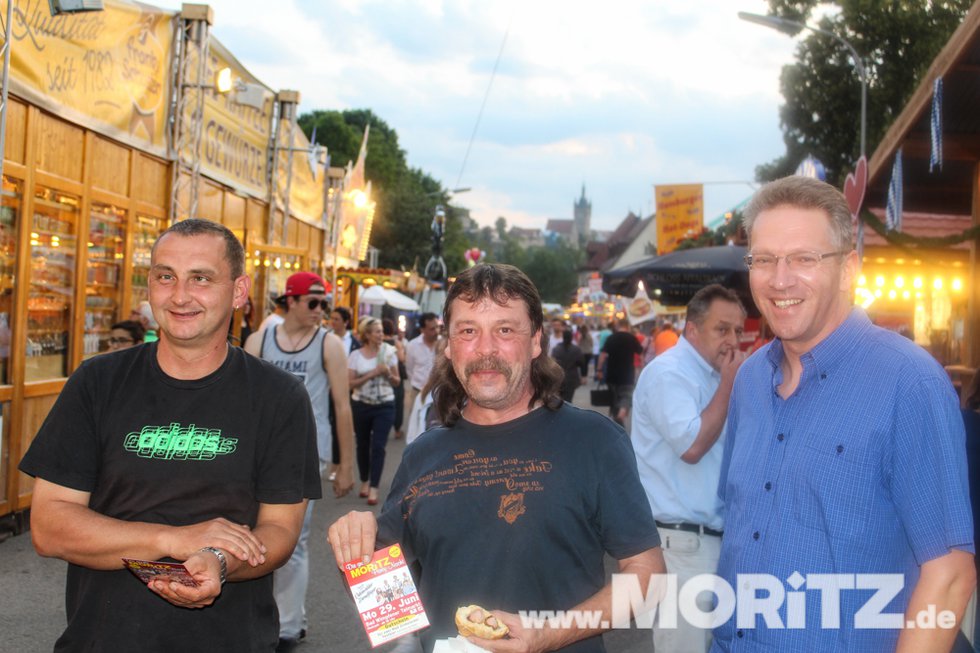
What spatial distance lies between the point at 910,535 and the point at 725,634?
671 mm

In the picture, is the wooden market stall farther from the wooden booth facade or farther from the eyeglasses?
the wooden booth facade

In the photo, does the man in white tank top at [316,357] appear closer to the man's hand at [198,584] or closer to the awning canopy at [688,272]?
the man's hand at [198,584]

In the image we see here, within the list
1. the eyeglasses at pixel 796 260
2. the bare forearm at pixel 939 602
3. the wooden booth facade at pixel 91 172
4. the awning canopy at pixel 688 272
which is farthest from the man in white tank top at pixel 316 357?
the awning canopy at pixel 688 272

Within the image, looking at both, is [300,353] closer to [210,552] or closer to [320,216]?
[210,552]

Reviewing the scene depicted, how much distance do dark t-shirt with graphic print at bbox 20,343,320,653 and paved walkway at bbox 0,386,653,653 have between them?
7.57 ft

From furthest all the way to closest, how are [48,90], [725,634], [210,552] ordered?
1. [48,90]
2. [725,634]
3. [210,552]

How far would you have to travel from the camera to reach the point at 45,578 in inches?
269

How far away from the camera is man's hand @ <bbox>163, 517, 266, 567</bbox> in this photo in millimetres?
2510

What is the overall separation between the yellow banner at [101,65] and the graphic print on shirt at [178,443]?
6.07 metres

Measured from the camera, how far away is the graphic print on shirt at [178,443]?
2.66 metres

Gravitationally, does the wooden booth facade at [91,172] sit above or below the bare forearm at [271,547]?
above

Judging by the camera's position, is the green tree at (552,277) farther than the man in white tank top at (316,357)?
Yes

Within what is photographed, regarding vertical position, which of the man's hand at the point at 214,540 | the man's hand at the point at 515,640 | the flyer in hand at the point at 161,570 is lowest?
the man's hand at the point at 515,640

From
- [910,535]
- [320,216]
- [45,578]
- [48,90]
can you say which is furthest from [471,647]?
[320,216]
